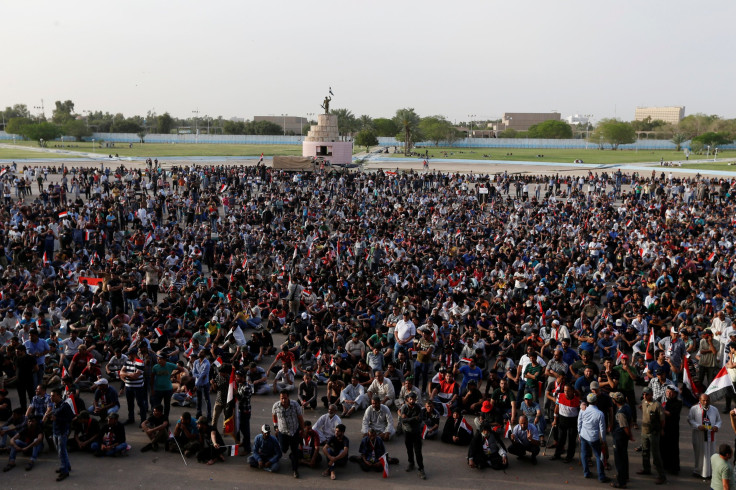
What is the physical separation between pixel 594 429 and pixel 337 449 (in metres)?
3.84

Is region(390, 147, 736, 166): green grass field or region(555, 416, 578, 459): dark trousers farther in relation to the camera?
region(390, 147, 736, 166): green grass field

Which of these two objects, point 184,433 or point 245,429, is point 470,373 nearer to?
point 245,429

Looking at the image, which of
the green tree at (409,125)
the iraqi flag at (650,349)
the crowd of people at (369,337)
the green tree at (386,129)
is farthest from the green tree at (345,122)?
the iraqi flag at (650,349)

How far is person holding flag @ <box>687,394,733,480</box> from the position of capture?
28.7ft

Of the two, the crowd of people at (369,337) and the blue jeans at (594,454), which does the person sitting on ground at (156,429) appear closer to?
the crowd of people at (369,337)

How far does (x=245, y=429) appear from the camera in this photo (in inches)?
369

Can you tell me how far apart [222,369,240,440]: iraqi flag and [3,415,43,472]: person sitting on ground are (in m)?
2.77

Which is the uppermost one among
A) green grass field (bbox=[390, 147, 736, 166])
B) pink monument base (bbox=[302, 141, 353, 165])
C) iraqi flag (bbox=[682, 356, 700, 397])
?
green grass field (bbox=[390, 147, 736, 166])

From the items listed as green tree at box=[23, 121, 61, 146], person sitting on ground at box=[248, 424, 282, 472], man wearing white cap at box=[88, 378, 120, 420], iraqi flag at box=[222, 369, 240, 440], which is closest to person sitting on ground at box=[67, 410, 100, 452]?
man wearing white cap at box=[88, 378, 120, 420]

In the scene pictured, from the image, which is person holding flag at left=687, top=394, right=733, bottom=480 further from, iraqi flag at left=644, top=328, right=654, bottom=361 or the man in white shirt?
the man in white shirt

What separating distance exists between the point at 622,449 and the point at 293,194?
1073 inches

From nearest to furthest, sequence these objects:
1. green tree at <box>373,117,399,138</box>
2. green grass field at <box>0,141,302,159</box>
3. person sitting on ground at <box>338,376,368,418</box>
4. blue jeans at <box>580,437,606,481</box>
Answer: blue jeans at <box>580,437,606,481</box> → person sitting on ground at <box>338,376,368,418</box> → green grass field at <box>0,141,302,159</box> → green tree at <box>373,117,399,138</box>

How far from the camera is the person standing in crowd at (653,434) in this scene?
870cm

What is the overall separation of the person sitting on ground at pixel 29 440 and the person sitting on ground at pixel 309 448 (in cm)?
399
